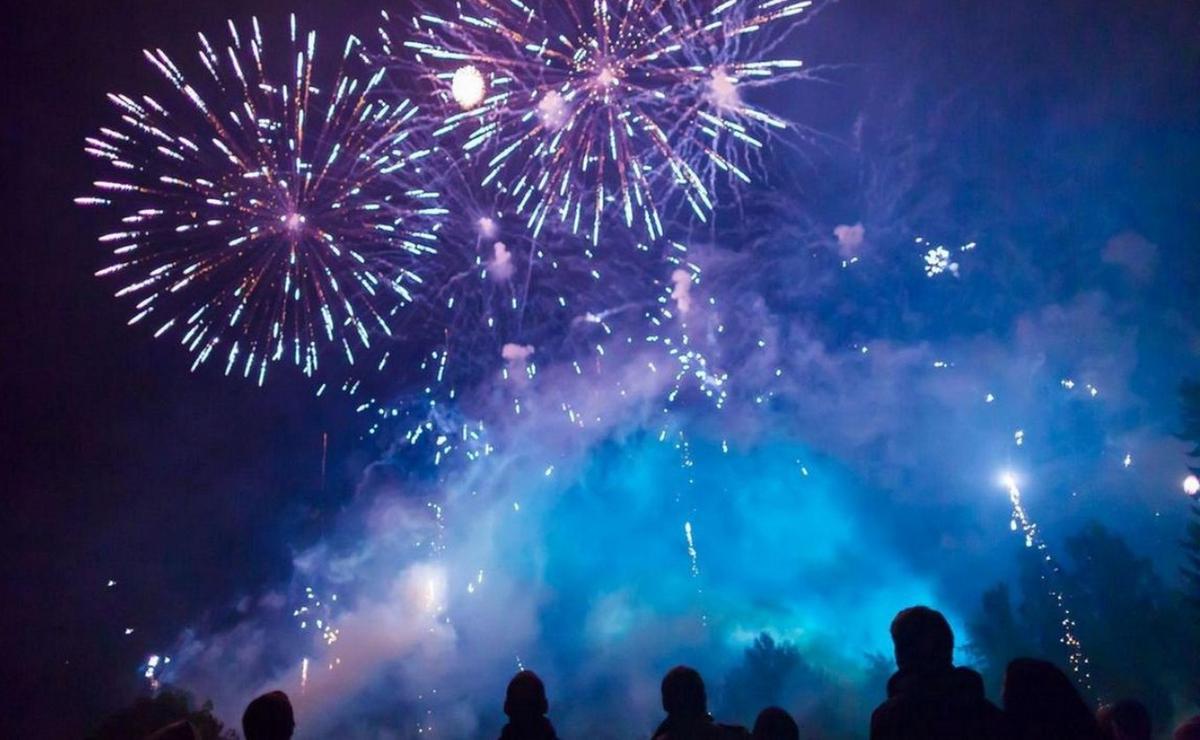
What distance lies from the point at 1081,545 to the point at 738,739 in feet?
179

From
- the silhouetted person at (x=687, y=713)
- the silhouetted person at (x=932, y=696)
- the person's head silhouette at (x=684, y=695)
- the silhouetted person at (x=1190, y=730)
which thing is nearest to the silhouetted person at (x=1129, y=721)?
the silhouetted person at (x=1190, y=730)

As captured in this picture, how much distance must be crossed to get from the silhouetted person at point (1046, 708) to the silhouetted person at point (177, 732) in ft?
17.1

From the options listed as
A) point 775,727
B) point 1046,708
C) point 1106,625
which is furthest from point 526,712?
point 1106,625

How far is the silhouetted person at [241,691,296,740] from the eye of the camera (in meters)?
4.84

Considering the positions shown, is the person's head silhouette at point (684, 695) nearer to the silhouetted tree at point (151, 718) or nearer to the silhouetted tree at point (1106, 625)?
the silhouetted tree at point (151, 718)

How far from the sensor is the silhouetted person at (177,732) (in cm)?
434

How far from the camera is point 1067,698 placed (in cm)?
392

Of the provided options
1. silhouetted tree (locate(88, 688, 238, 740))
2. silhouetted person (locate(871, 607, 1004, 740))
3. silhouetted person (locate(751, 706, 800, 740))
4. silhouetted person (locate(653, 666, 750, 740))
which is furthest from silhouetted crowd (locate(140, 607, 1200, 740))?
silhouetted tree (locate(88, 688, 238, 740))

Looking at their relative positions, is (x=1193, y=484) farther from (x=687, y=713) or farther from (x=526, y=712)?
(x=526, y=712)

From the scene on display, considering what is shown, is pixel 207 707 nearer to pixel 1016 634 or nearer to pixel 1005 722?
pixel 1005 722

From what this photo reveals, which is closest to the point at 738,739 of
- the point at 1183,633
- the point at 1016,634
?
the point at 1183,633

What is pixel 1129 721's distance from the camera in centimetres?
511

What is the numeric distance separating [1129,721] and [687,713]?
134 inches

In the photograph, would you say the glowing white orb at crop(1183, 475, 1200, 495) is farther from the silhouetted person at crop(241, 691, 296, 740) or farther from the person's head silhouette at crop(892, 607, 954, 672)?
the silhouetted person at crop(241, 691, 296, 740)
